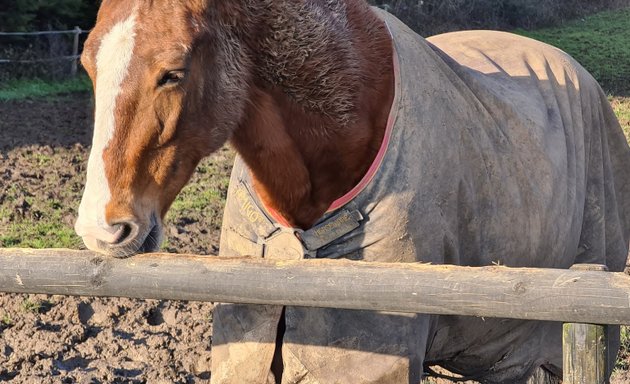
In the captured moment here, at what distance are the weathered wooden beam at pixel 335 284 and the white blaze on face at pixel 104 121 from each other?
19cm

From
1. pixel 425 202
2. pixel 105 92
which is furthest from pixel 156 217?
pixel 425 202

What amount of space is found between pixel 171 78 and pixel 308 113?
47 cm

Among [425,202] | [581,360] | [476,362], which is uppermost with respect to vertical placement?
[425,202]

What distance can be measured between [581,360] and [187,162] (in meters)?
1.22

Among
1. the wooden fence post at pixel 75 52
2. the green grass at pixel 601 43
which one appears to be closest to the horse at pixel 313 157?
the green grass at pixel 601 43

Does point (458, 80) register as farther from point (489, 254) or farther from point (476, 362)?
point (476, 362)

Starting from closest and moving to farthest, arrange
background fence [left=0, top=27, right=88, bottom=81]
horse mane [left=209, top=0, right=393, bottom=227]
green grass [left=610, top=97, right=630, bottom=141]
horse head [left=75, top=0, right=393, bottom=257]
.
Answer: horse head [left=75, top=0, right=393, bottom=257], horse mane [left=209, top=0, right=393, bottom=227], green grass [left=610, top=97, right=630, bottom=141], background fence [left=0, top=27, right=88, bottom=81]

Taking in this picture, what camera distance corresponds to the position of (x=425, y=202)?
2949 mm

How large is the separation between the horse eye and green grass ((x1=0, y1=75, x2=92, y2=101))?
1022 cm

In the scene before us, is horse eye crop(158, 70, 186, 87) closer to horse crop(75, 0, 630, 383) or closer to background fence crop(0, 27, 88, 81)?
horse crop(75, 0, 630, 383)

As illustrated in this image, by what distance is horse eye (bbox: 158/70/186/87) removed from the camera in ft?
8.54

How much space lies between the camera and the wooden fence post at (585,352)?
8.30 ft

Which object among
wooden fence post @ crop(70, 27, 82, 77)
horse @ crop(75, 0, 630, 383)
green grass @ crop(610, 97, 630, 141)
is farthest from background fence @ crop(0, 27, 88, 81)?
horse @ crop(75, 0, 630, 383)

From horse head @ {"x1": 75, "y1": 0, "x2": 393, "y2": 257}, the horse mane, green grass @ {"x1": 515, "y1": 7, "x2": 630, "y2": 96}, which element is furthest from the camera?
green grass @ {"x1": 515, "y1": 7, "x2": 630, "y2": 96}
